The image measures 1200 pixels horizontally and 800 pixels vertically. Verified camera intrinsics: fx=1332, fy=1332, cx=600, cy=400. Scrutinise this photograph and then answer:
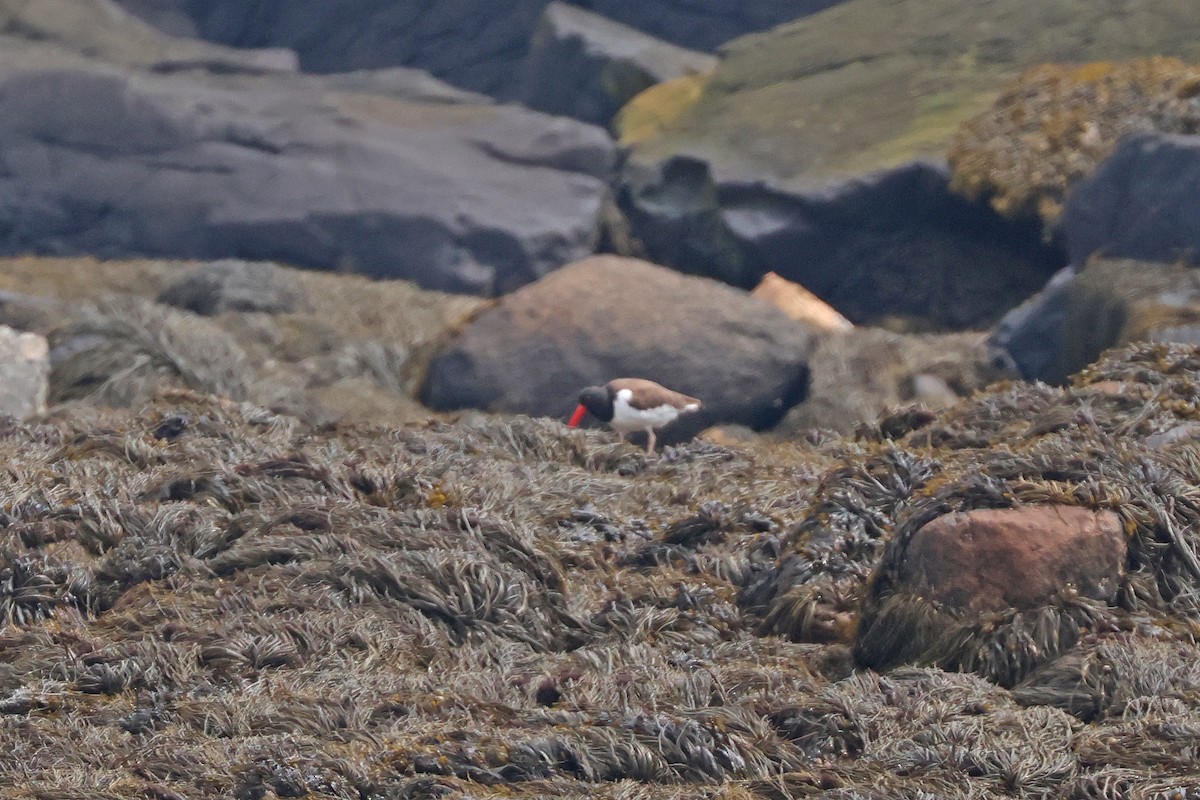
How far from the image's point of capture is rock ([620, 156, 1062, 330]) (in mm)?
14586

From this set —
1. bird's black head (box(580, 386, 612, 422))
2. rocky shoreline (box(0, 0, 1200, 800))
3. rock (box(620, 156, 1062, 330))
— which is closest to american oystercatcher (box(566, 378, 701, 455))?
bird's black head (box(580, 386, 612, 422))

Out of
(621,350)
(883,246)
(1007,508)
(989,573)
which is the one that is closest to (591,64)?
(883,246)

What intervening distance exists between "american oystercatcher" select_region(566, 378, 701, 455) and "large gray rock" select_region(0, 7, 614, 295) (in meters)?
6.57

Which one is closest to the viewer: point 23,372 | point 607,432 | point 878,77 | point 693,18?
point 607,432

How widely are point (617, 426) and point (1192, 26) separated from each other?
9.71m

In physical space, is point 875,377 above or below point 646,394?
below

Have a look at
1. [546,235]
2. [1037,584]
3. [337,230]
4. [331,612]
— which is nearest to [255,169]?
[337,230]

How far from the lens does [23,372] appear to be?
10.6m

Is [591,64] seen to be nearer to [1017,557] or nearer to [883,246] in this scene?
[883,246]

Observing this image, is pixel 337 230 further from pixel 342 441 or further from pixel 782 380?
pixel 342 441

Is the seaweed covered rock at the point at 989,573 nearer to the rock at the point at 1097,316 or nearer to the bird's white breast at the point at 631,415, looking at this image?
the rock at the point at 1097,316

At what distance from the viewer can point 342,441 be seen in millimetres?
7598

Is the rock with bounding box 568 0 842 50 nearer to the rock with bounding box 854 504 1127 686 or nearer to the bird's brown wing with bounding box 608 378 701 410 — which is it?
the bird's brown wing with bounding box 608 378 701 410

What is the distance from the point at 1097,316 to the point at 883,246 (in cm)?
553
